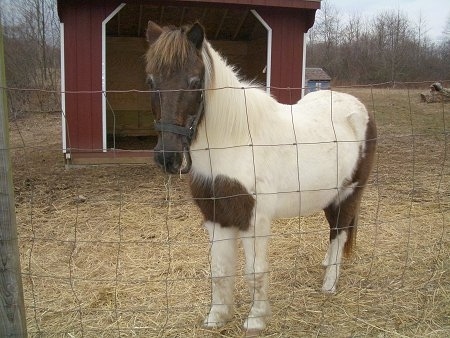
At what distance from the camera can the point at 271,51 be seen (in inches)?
294

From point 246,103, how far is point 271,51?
5241 millimetres

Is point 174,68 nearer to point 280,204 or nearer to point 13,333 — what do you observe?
point 280,204

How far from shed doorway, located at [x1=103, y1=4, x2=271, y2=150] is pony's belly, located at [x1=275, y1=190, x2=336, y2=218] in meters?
6.46

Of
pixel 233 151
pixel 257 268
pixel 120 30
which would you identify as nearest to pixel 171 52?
pixel 233 151

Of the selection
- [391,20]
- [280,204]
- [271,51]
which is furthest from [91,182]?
[391,20]

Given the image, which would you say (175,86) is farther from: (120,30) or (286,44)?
(120,30)

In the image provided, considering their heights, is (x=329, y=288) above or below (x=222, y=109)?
below

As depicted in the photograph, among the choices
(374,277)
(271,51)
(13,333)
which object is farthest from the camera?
(271,51)

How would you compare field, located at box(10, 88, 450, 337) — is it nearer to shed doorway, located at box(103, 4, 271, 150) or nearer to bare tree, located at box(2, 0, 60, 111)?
shed doorway, located at box(103, 4, 271, 150)

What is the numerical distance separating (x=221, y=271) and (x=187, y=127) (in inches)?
40.7

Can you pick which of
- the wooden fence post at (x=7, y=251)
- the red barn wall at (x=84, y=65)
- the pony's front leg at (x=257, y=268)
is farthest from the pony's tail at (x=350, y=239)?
the red barn wall at (x=84, y=65)

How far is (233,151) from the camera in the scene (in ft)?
8.09

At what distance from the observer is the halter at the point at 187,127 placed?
7.08ft

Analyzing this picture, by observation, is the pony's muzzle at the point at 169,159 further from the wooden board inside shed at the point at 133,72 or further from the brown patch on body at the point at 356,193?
the wooden board inside shed at the point at 133,72
